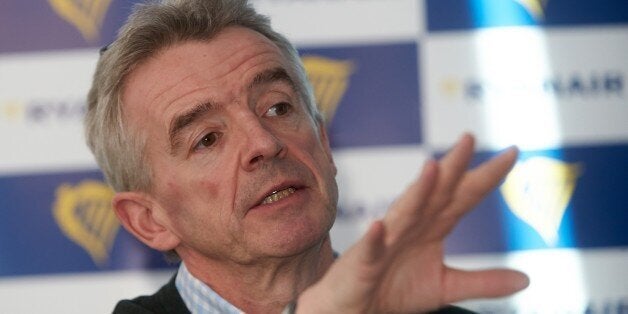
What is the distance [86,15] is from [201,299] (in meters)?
1.05

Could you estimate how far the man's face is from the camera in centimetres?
159

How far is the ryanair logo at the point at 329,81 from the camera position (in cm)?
241

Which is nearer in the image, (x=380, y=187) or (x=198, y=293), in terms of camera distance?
(x=198, y=293)

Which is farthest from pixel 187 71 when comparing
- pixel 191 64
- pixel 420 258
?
pixel 420 258

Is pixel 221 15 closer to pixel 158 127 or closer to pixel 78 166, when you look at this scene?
pixel 158 127

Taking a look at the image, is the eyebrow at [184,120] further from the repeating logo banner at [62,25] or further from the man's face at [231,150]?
the repeating logo banner at [62,25]

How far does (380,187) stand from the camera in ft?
7.86

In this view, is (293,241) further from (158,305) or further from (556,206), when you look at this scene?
(556,206)

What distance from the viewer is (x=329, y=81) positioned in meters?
2.41

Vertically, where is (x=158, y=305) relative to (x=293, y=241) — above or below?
below

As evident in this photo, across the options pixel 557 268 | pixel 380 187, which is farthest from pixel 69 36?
pixel 557 268

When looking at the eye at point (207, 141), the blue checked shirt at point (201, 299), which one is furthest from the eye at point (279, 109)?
the blue checked shirt at point (201, 299)

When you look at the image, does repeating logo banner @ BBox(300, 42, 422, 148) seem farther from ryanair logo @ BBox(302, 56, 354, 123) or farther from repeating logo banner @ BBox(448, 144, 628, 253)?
repeating logo banner @ BBox(448, 144, 628, 253)

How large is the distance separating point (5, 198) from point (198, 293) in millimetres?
903
